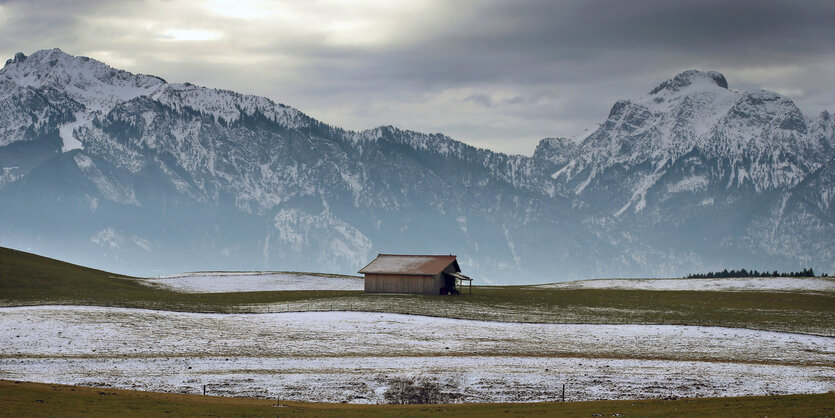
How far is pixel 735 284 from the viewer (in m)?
135

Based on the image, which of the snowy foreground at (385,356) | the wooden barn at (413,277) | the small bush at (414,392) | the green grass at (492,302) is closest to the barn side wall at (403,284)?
the wooden barn at (413,277)

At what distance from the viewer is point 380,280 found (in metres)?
118

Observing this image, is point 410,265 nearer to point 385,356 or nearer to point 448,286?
point 448,286

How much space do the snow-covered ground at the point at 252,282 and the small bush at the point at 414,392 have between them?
79710 millimetres

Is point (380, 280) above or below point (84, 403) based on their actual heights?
above

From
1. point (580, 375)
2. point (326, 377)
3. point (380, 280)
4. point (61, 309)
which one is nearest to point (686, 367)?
point (580, 375)

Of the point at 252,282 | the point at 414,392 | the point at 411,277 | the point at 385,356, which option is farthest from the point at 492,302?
the point at 414,392

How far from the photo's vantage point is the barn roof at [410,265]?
11756 cm

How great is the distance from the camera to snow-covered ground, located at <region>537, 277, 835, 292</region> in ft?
417

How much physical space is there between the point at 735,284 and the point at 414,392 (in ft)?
313

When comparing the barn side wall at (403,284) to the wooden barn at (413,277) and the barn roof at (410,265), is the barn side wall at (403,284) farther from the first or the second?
the barn roof at (410,265)

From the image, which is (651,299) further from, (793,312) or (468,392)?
(468,392)

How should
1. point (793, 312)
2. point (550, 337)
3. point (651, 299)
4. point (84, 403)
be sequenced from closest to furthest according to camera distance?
point (84, 403)
point (550, 337)
point (793, 312)
point (651, 299)

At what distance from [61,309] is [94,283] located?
124ft
